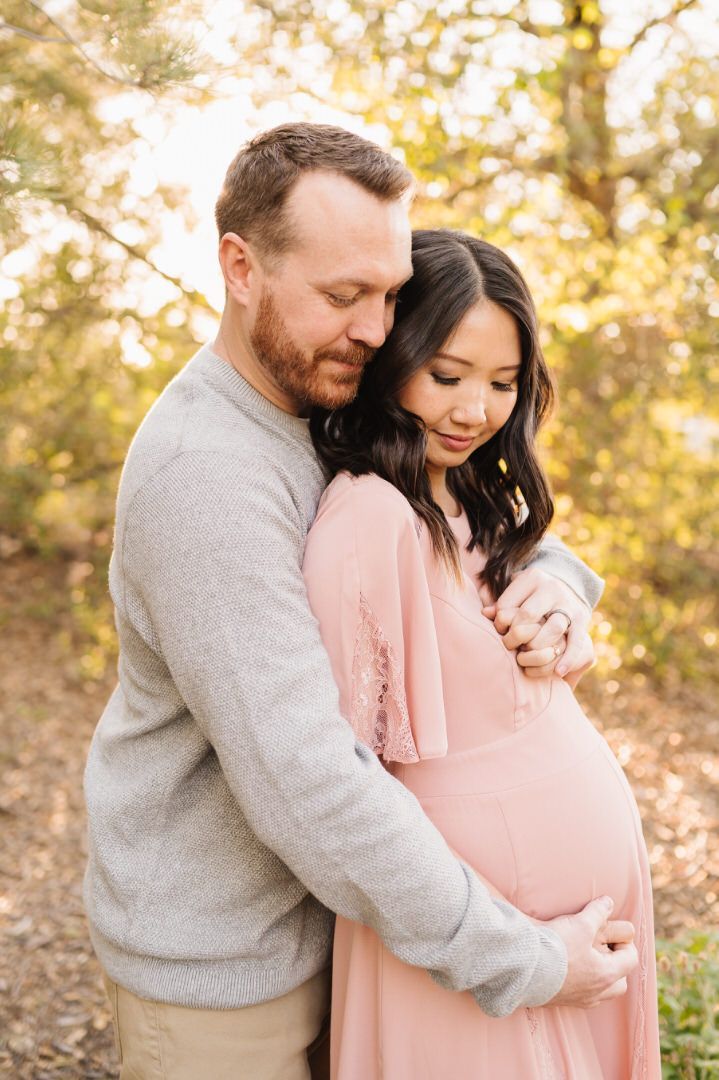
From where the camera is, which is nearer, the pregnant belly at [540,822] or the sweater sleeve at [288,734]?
the sweater sleeve at [288,734]

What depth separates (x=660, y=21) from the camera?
5.73m

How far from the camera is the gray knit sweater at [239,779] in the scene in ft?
5.12

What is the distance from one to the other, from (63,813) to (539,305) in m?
3.46

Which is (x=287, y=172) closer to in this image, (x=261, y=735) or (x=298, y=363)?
(x=298, y=363)

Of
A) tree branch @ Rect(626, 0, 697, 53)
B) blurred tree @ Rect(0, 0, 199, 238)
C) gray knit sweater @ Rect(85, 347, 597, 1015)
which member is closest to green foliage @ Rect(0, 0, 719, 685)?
tree branch @ Rect(626, 0, 697, 53)

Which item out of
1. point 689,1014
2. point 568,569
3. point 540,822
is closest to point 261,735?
point 540,822

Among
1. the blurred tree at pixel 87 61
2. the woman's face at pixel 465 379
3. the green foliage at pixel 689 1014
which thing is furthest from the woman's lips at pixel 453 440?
the green foliage at pixel 689 1014

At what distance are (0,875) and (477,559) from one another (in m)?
3.04

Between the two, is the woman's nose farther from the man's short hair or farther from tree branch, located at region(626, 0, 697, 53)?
tree branch, located at region(626, 0, 697, 53)

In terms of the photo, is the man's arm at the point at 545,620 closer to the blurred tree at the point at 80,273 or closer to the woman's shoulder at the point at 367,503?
the woman's shoulder at the point at 367,503

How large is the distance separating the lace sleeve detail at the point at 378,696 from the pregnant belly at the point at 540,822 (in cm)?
16

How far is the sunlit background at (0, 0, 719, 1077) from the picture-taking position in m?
4.80

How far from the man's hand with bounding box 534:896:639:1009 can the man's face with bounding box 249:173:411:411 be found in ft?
3.40

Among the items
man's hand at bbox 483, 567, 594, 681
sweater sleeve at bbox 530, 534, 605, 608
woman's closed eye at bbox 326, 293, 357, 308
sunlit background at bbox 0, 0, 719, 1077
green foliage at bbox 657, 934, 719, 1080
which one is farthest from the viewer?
sunlit background at bbox 0, 0, 719, 1077
